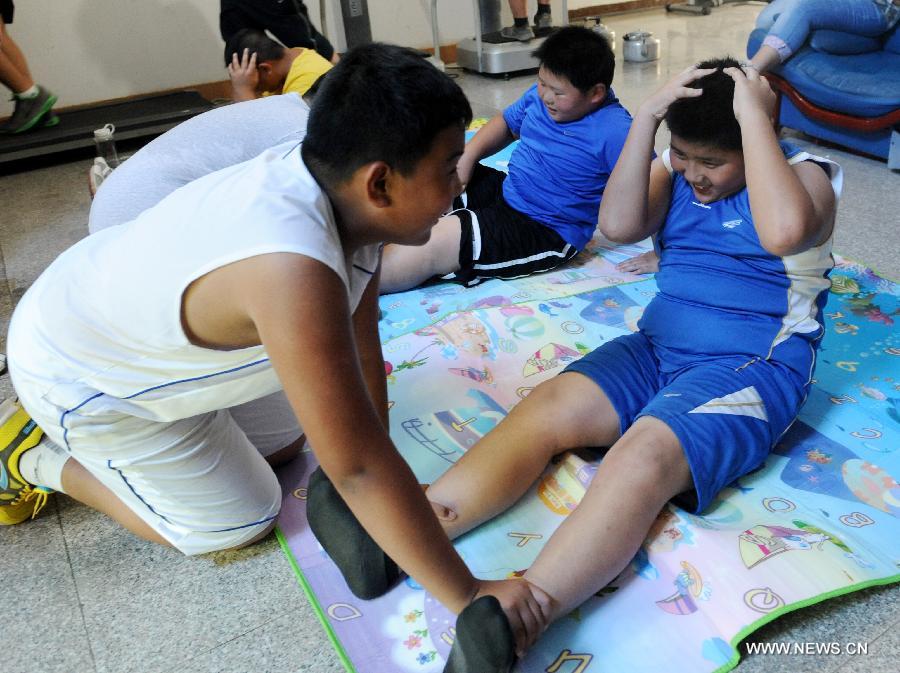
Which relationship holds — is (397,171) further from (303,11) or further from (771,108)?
(303,11)

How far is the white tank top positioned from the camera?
877 millimetres

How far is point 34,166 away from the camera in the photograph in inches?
147

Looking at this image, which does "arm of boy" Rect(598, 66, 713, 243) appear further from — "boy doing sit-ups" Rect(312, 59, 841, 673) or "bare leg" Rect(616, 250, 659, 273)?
"bare leg" Rect(616, 250, 659, 273)

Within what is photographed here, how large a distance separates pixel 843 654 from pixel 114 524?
3.77 ft

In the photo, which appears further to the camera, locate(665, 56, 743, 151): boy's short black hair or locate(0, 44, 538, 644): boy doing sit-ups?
locate(665, 56, 743, 151): boy's short black hair

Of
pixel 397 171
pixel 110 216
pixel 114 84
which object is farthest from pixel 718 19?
pixel 397 171

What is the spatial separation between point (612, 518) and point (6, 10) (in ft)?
12.3

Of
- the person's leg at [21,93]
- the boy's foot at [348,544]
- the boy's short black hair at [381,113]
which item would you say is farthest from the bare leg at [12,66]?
the boy's short black hair at [381,113]

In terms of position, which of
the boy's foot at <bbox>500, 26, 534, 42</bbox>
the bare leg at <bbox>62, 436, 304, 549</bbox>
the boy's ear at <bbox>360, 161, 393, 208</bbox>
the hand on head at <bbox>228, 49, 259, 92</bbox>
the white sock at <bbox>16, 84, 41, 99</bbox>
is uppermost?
the boy's ear at <bbox>360, 161, 393, 208</bbox>

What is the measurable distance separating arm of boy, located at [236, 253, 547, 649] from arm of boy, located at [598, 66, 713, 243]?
743 mm

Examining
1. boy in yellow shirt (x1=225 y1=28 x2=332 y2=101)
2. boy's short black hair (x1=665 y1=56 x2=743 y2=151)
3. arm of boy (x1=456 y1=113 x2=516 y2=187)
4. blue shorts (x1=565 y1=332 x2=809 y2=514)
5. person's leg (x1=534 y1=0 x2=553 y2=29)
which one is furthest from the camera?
person's leg (x1=534 y1=0 x2=553 y2=29)

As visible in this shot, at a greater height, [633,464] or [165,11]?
[165,11]

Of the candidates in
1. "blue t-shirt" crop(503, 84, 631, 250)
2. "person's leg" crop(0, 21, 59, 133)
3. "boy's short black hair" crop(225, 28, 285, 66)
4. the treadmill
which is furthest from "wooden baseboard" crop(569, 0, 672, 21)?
"blue t-shirt" crop(503, 84, 631, 250)

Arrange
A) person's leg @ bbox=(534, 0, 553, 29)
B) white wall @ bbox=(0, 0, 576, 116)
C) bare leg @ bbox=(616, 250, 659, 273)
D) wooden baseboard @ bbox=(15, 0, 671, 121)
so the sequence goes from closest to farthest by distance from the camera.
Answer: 1. bare leg @ bbox=(616, 250, 659, 273)
2. white wall @ bbox=(0, 0, 576, 116)
3. wooden baseboard @ bbox=(15, 0, 671, 121)
4. person's leg @ bbox=(534, 0, 553, 29)
